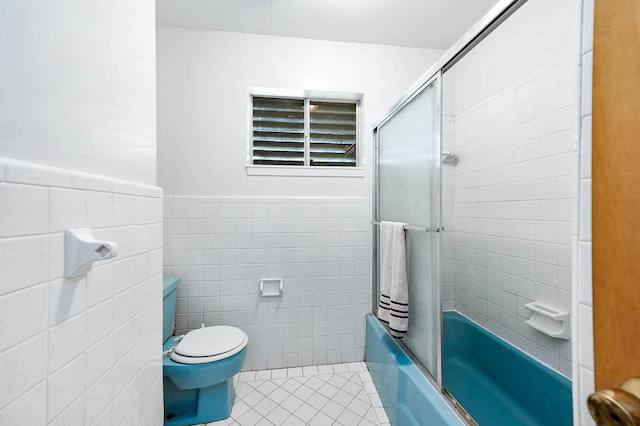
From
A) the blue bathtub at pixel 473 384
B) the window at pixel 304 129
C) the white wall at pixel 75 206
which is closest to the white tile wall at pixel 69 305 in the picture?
the white wall at pixel 75 206

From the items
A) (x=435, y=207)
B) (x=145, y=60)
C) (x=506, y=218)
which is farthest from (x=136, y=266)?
(x=506, y=218)

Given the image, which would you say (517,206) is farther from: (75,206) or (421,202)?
(75,206)

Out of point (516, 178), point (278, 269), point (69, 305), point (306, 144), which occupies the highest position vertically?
point (306, 144)

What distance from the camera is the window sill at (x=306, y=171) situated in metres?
1.85

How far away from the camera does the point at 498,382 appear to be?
1.50 m

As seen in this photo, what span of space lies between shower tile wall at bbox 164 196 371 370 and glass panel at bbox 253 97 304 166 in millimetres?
373

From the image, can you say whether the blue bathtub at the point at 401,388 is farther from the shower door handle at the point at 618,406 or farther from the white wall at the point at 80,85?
the white wall at the point at 80,85

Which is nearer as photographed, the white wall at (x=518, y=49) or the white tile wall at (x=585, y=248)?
the white tile wall at (x=585, y=248)

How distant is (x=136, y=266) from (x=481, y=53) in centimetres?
232

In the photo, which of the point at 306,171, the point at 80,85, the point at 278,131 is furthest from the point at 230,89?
the point at 80,85

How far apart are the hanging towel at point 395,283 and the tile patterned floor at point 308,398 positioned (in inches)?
19.8

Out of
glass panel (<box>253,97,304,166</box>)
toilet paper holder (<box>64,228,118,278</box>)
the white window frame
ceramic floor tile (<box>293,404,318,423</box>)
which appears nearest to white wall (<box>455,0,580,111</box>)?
the white window frame

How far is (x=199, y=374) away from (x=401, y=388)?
1023mm

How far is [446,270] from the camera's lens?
1992 millimetres
